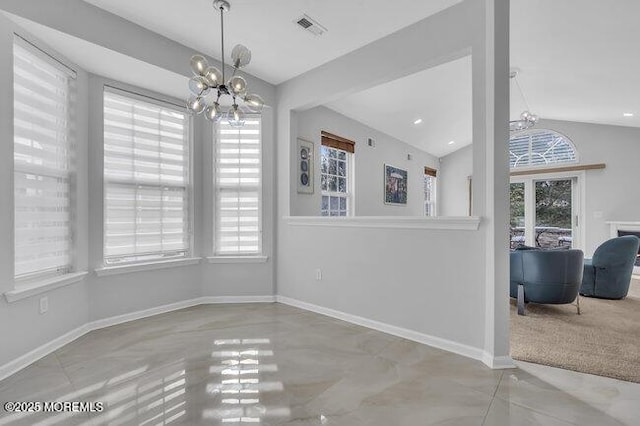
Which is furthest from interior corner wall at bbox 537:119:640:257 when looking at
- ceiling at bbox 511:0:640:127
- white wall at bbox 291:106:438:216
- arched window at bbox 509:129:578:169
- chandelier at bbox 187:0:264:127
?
chandelier at bbox 187:0:264:127

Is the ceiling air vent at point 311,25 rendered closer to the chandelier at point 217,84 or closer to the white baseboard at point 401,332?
the chandelier at point 217,84

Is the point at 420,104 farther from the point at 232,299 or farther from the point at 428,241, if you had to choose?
the point at 232,299

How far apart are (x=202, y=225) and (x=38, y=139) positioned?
1.79m

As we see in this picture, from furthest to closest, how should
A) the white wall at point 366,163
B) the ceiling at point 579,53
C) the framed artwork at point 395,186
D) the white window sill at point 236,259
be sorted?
1. the framed artwork at point 395,186
2. the white wall at point 366,163
3. the white window sill at point 236,259
4. the ceiling at point 579,53

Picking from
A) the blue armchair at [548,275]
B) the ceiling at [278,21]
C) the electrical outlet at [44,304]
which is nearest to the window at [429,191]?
the blue armchair at [548,275]

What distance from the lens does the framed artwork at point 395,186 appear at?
629 centimetres

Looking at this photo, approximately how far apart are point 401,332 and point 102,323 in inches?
115

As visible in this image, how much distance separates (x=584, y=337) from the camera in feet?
9.45

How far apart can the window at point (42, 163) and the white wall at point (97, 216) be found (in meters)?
0.10

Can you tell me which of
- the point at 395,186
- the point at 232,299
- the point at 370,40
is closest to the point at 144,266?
the point at 232,299

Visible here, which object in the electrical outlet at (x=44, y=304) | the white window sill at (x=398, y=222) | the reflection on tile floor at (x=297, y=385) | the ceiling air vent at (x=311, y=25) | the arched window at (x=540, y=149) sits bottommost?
the reflection on tile floor at (x=297, y=385)

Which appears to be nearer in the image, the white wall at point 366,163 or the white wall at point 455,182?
the white wall at point 366,163

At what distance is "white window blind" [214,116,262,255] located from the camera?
13.3ft

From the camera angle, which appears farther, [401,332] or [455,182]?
[455,182]
